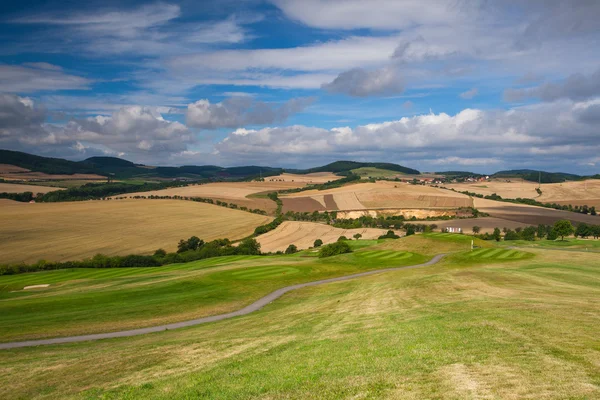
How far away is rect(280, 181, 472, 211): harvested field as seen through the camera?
15400cm

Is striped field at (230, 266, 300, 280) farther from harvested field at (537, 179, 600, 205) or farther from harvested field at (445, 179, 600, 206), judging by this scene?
harvested field at (537, 179, 600, 205)

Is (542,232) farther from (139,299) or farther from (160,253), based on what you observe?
(139,299)

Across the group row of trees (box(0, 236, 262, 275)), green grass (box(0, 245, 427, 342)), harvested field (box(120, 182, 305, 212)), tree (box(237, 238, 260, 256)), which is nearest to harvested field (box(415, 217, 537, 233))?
tree (box(237, 238, 260, 256))

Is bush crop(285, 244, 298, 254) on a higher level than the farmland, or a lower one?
lower

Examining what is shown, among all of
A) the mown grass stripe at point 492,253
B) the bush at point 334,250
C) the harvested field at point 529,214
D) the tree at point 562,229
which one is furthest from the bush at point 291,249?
the harvested field at point 529,214

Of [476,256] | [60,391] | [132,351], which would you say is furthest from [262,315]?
[476,256]

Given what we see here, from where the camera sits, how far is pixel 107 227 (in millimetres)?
110812

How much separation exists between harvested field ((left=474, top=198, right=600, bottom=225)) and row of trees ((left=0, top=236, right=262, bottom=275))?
82691mm

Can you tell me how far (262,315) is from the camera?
109 feet

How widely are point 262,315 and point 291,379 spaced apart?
751 inches

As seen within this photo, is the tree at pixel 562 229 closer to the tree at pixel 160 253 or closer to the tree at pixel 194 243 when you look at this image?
the tree at pixel 194 243

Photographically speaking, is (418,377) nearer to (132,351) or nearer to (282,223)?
(132,351)

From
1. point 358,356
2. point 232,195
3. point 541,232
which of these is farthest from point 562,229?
point 232,195

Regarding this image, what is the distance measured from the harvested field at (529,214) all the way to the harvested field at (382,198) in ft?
28.1
